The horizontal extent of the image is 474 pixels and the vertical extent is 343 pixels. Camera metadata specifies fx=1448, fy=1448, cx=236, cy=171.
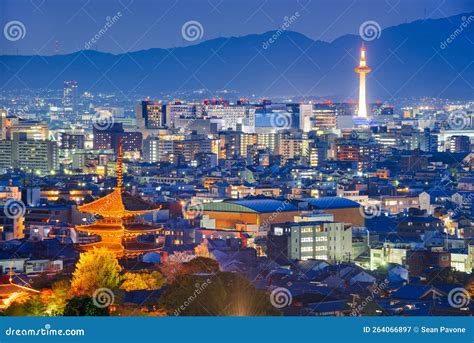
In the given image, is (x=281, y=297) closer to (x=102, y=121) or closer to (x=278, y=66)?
(x=278, y=66)

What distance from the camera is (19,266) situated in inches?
368

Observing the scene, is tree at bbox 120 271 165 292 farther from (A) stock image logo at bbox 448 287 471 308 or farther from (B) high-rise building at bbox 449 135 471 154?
(B) high-rise building at bbox 449 135 471 154

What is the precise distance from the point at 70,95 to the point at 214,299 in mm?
21088

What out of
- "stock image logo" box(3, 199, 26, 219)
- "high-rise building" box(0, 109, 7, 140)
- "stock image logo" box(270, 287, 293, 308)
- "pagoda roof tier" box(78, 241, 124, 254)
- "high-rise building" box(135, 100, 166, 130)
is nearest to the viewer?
"stock image logo" box(270, 287, 293, 308)

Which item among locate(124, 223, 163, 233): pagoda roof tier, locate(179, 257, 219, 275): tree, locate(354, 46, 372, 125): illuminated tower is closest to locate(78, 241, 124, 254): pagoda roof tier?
locate(124, 223, 163, 233): pagoda roof tier

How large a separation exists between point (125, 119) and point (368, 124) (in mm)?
6138

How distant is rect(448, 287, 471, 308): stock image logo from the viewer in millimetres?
8081

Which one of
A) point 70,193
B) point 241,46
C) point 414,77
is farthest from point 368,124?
point 70,193

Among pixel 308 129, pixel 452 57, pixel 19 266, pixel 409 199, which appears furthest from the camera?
pixel 308 129

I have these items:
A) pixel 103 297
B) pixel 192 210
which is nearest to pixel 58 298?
pixel 103 297

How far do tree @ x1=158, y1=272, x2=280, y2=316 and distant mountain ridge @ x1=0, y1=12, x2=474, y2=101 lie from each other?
1408 cm

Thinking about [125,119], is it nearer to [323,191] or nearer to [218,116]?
[218,116]

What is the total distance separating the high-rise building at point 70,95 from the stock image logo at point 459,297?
1852cm

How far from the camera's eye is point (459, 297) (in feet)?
27.8
